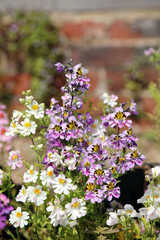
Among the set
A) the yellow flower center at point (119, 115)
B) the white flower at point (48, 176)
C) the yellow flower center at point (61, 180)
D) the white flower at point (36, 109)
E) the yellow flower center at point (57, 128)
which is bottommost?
the yellow flower center at point (61, 180)

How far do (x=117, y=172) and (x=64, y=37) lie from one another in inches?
68.1

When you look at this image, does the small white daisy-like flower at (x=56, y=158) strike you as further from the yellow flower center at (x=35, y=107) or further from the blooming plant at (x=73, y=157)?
the yellow flower center at (x=35, y=107)

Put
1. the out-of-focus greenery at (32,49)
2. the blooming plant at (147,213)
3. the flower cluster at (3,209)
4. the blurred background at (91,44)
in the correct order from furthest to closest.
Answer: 1. the out-of-focus greenery at (32,49)
2. the blurred background at (91,44)
3. the flower cluster at (3,209)
4. the blooming plant at (147,213)

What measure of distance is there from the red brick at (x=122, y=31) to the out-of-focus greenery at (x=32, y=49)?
14.9 inches

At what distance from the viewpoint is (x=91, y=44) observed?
93.6 inches

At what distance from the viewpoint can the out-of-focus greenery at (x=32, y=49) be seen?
97.8 inches

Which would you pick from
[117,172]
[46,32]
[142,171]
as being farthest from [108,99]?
[46,32]

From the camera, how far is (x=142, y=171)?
47.2 inches

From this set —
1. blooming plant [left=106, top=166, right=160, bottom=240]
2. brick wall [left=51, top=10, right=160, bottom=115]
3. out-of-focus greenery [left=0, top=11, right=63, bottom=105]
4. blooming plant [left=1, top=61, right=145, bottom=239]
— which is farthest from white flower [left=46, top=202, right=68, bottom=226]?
out-of-focus greenery [left=0, top=11, right=63, bottom=105]

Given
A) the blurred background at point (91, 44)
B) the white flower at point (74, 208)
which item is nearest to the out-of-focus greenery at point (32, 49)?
the blurred background at point (91, 44)

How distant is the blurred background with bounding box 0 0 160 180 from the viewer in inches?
91.5

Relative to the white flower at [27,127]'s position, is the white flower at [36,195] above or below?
below

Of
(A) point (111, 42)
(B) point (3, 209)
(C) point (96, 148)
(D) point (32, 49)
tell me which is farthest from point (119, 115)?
(D) point (32, 49)

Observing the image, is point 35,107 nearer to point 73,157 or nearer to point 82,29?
point 73,157
